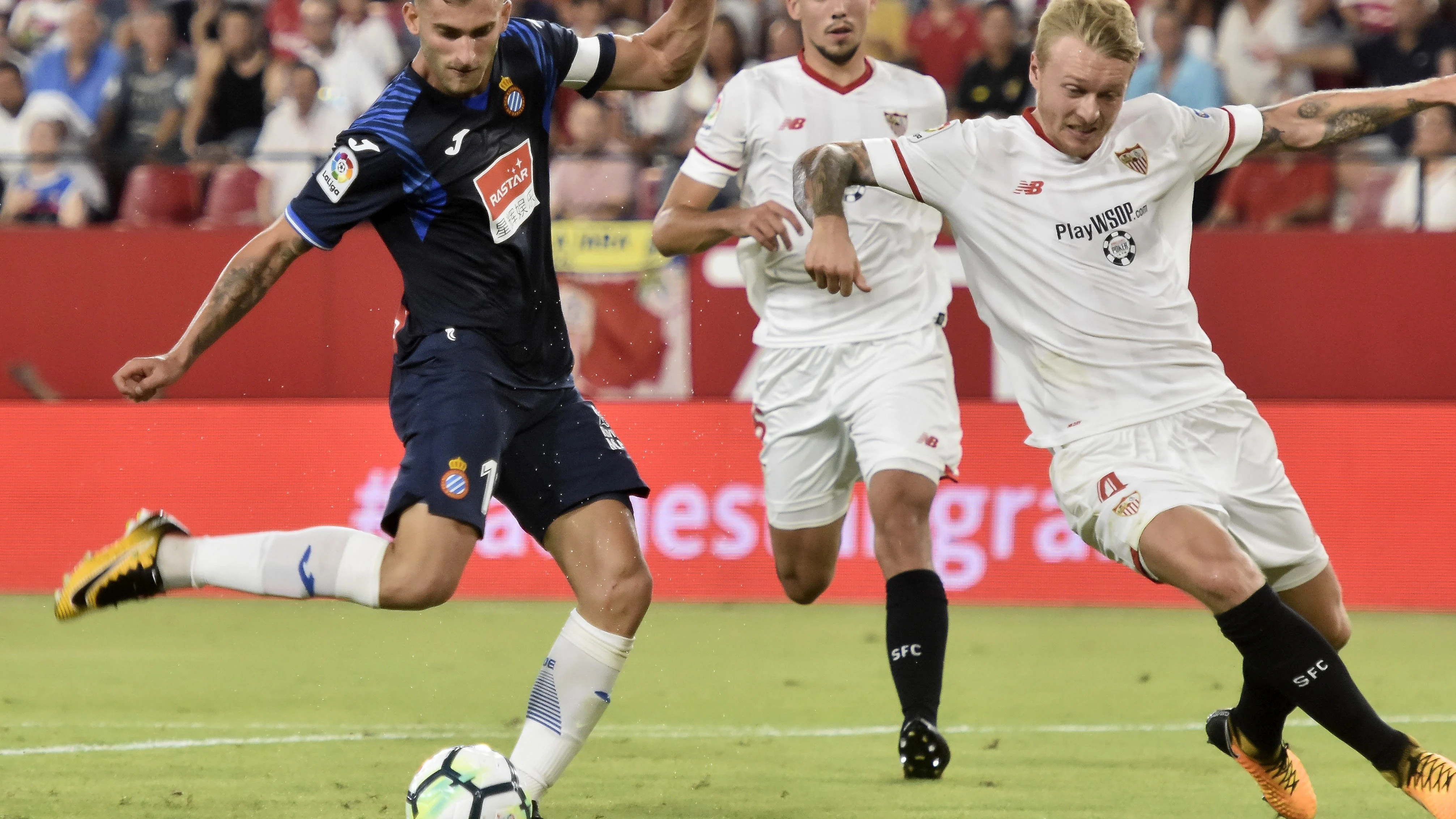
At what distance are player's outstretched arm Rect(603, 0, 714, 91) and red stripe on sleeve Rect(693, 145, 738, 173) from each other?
1.09m

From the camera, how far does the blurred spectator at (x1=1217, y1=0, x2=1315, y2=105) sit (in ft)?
32.7

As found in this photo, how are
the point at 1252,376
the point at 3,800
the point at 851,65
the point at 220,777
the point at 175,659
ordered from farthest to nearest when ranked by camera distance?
1. the point at 1252,376
2. the point at 175,659
3. the point at 851,65
4. the point at 220,777
5. the point at 3,800

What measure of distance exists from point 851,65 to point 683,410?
3.42 m

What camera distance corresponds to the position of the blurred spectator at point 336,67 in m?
10.9

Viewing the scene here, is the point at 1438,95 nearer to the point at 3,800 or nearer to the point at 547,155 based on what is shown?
the point at 547,155

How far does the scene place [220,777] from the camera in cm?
510

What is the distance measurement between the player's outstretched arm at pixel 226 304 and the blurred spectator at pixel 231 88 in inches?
257

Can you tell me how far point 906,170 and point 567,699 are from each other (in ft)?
5.27

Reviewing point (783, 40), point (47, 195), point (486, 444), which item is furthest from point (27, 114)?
point (486, 444)

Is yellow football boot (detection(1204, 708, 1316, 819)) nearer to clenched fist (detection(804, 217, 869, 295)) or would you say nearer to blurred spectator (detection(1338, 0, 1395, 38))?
clenched fist (detection(804, 217, 869, 295))

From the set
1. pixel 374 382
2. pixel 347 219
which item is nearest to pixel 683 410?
pixel 374 382

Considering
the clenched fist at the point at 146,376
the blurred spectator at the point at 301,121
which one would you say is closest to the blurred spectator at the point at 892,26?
the blurred spectator at the point at 301,121

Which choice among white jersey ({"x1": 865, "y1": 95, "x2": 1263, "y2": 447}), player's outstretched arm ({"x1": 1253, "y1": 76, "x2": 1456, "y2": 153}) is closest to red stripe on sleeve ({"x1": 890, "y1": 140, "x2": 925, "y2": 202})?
white jersey ({"x1": 865, "y1": 95, "x2": 1263, "y2": 447})

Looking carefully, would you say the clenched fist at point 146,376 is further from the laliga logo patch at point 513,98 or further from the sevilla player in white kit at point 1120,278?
the sevilla player in white kit at point 1120,278
